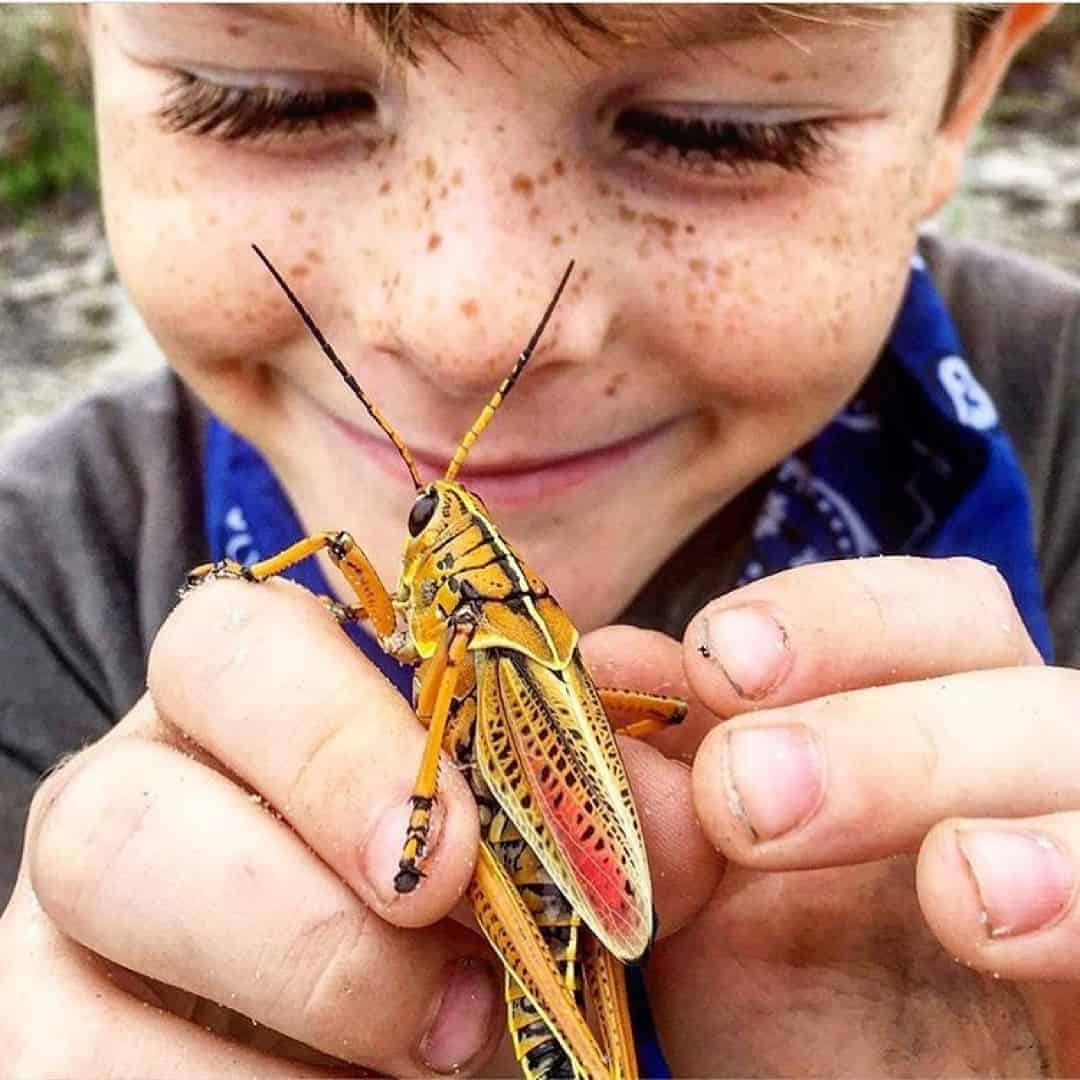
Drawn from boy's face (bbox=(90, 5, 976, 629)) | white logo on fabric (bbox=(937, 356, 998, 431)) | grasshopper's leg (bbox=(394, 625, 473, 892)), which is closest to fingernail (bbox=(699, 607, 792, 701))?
grasshopper's leg (bbox=(394, 625, 473, 892))

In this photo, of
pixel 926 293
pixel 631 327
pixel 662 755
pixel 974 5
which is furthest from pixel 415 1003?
pixel 926 293

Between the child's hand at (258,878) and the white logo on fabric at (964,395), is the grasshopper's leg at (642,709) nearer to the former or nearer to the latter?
the child's hand at (258,878)

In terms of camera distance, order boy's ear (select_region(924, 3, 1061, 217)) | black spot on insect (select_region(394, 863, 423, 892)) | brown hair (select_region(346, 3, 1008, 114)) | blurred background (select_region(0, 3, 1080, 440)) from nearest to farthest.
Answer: black spot on insect (select_region(394, 863, 423, 892))
brown hair (select_region(346, 3, 1008, 114))
boy's ear (select_region(924, 3, 1061, 217))
blurred background (select_region(0, 3, 1080, 440))

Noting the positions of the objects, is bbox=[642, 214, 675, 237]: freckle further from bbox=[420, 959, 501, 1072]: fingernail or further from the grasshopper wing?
bbox=[420, 959, 501, 1072]: fingernail

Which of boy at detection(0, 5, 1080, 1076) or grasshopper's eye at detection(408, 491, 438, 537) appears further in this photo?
grasshopper's eye at detection(408, 491, 438, 537)

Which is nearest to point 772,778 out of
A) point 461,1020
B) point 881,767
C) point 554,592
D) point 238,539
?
point 881,767

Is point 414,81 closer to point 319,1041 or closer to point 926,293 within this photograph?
point 319,1041

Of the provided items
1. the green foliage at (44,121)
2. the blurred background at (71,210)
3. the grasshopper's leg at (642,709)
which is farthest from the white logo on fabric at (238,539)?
the green foliage at (44,121)
